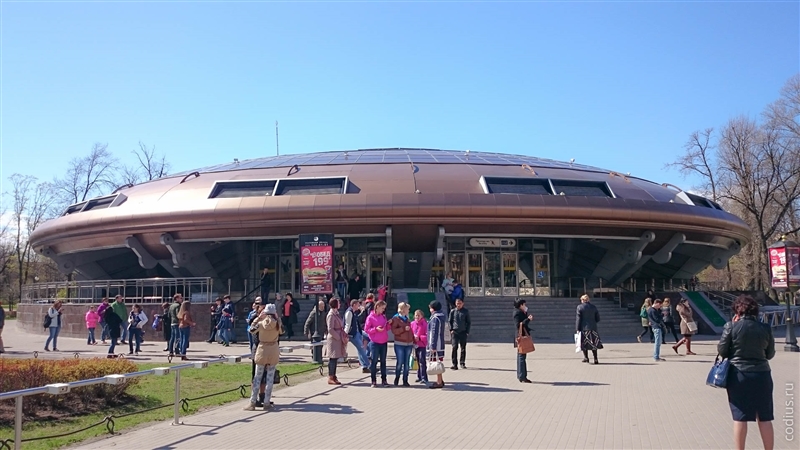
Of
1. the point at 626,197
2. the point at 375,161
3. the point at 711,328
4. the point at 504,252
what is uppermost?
the point at 375,161

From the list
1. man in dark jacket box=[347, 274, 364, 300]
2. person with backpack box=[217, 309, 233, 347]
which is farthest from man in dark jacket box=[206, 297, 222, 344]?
man in dark jacket box=[347, 274, 364, 300]

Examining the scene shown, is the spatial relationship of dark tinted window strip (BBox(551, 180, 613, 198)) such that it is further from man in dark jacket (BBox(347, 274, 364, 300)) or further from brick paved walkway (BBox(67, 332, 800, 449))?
brick paved walkway (BBox(67, 332, 800, 449))

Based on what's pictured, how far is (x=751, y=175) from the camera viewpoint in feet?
155

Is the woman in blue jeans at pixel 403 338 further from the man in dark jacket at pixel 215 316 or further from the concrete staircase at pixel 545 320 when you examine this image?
the man in dark jacket at pixel 215 316

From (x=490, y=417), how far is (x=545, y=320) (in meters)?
17.8

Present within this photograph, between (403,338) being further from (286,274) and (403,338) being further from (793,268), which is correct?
(286,274)

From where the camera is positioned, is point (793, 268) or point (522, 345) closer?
point (522, 345)

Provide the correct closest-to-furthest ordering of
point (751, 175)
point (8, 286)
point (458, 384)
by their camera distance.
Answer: point (458, 384), point (751, 175), point (8, 286)

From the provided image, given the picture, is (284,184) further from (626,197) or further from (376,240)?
(626,197)

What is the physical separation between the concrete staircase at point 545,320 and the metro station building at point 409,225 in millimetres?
3627

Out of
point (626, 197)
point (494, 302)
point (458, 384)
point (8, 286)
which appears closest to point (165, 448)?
point (458, 384)

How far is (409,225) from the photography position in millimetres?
30234

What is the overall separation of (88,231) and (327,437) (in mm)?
29447

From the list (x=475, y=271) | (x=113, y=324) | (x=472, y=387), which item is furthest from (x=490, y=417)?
(x=475, y=271)
